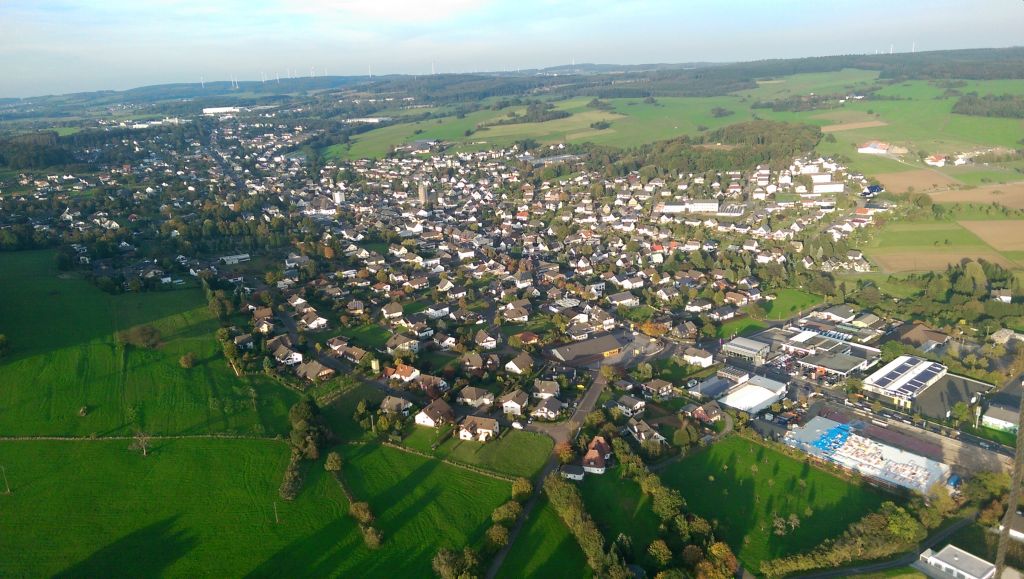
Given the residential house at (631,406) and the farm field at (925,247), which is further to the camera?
the farm field at (925,247)

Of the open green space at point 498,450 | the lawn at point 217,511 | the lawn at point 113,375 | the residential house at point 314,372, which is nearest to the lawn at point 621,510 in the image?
the open green space at point 498,450

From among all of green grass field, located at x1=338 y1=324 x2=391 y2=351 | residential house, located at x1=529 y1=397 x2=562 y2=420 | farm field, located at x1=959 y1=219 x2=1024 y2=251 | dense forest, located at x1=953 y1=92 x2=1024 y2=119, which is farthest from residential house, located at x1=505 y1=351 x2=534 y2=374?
dense forest, located at x1=953 y1=92 x2=1024 y2=119

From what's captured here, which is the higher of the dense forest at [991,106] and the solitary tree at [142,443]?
the dense forest at [991,106]

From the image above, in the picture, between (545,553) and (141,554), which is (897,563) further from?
(141,554)

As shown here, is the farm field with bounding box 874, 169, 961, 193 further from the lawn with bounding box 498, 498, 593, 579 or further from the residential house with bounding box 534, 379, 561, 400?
the lawn with bounding box 498, 498, 593, 579

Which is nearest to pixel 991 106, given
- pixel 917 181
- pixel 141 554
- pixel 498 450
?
pixel 917 181

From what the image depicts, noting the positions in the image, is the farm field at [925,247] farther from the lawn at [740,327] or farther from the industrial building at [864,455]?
the industrial building at [864,455]

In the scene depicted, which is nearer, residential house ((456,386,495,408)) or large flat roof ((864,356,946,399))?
residential house ((456,386,495,408))

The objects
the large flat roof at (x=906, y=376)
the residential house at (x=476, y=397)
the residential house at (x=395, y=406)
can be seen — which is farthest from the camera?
the large flat roof at (x=906, y=376)
